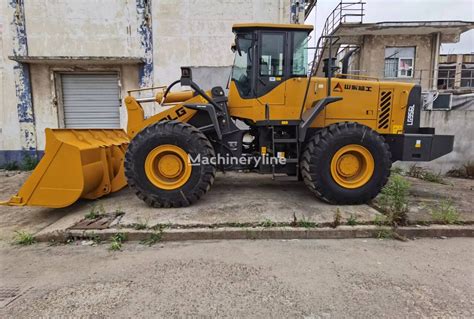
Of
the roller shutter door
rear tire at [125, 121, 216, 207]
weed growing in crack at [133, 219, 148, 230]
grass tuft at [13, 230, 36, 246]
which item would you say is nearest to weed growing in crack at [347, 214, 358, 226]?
rear tire at [125, 121, 216, 207]

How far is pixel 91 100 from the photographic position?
9.74m

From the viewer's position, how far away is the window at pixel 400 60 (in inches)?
592

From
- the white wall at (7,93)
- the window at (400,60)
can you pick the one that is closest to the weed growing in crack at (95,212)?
the white wall at (7,93)

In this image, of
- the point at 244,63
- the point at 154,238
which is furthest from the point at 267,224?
the point at 244,63

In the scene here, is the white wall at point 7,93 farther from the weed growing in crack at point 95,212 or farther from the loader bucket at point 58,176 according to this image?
the weed growing in crack at point 95,212

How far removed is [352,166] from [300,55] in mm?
2203

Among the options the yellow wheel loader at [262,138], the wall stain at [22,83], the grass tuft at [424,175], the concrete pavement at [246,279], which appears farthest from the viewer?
the wall stain at [22,83]

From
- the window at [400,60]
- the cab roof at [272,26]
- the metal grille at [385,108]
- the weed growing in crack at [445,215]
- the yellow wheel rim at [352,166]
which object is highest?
the window at [400,60]

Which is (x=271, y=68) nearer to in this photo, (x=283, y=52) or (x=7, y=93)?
(x=283, y=52)

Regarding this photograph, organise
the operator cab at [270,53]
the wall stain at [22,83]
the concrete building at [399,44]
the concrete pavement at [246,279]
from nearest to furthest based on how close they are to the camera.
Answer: the concrete pavement at [246,279] < the operator cab at [270,53] < the wall stain at [22,83] < the concrete building at [399,44]

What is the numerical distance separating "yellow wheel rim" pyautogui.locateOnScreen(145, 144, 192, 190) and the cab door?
1788 millimetres

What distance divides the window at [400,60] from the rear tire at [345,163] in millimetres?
12168

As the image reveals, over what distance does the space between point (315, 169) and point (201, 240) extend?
2.24 m

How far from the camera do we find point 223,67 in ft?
30.9
